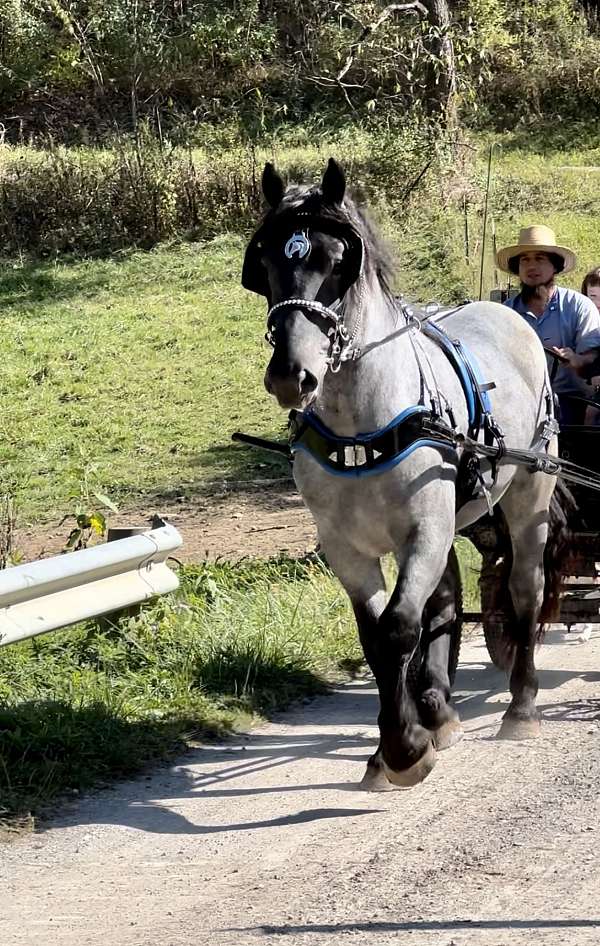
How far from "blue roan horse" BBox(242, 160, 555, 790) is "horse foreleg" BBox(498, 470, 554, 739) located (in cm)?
57

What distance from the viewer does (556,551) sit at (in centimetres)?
652

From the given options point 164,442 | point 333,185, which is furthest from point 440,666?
point 164,442

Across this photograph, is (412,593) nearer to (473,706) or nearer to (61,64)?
(473,706)

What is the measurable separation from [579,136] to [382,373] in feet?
74.1

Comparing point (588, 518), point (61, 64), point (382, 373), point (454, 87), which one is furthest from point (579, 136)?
point (382, 373)

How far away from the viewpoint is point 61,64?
3020cm

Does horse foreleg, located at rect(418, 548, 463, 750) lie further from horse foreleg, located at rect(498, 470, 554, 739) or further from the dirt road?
horse foreleg, located at rect(498, 470, 554, 739)

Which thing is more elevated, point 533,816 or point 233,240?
point 233,240

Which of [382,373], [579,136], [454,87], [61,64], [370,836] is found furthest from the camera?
[61,64]

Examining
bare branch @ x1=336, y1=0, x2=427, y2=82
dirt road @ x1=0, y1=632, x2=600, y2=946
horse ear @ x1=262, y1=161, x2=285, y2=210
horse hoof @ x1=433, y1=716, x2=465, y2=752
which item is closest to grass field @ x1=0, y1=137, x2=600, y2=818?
dirt road @ x1=0, y1=632, x2=600, y2=946

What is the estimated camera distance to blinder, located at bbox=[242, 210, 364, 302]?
4727mm

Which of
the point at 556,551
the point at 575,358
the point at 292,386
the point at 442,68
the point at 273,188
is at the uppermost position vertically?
the point at 442,68

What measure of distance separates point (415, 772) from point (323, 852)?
0.59 m

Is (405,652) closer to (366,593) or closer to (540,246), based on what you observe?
(366,593)
